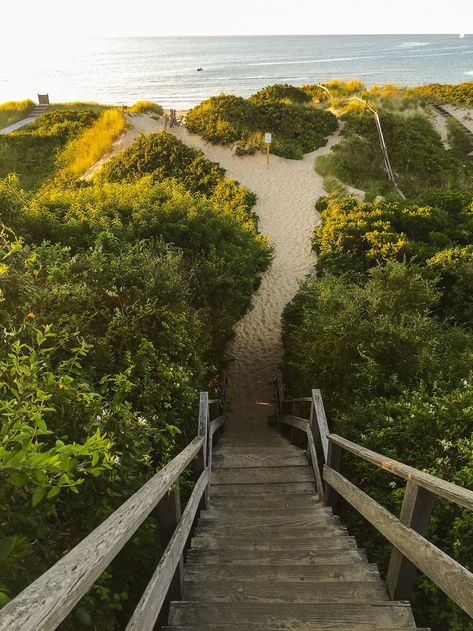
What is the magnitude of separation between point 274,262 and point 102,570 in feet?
46.5

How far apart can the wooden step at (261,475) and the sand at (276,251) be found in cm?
384

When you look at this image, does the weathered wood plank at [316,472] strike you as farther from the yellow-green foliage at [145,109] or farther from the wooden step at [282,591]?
the yellow-green foliage at [145,109]

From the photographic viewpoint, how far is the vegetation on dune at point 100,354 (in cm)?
174

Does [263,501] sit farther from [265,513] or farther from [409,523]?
[409,523]

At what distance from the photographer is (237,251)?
10852 mm

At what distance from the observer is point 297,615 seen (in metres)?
2.47

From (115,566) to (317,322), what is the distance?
5.92 m

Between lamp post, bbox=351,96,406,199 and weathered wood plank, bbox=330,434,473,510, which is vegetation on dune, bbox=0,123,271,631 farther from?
lamp post, bbox=351,96,406,199

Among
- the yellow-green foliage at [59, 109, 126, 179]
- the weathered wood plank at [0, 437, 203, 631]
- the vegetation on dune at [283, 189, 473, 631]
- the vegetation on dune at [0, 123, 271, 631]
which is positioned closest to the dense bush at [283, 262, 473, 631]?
the vegetation on dune at [283, 189, 473, 631]

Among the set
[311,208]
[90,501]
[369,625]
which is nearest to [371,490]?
[369,625]

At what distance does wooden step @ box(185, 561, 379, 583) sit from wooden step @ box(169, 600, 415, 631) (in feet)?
1.12

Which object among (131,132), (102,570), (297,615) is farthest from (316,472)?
(131,132)

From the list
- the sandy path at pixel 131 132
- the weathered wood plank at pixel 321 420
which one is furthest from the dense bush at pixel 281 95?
the weathered wood plank at pixel 321 420

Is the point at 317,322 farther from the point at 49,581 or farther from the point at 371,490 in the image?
the point at 49,581
